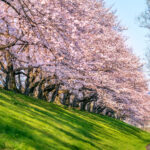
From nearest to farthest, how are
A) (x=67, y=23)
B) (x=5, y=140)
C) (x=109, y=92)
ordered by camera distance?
1. (x=5, y=140)
2. (x=67, y=23)
3. (x=109, y=92)

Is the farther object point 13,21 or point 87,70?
point 87,70

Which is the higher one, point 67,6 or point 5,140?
point 67,6

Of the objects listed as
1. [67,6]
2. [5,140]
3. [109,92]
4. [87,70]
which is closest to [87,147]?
[5,140]

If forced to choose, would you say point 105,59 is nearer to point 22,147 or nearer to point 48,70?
point 48,70

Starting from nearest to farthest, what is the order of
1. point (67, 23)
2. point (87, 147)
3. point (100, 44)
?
point (87, 147) < point (67, 23) < point (100, 44)

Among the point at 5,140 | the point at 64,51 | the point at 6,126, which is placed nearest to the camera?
the point at 5,140

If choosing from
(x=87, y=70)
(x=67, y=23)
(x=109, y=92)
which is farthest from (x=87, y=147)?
(x=109, y=92)

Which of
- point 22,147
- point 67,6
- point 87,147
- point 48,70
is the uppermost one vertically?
point 67,6

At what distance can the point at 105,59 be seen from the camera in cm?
2570

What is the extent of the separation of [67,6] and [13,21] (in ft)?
12.2

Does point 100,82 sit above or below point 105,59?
below

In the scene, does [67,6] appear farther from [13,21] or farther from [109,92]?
[109,92]

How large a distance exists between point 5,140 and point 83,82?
681 inches

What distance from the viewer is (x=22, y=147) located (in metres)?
9.88
